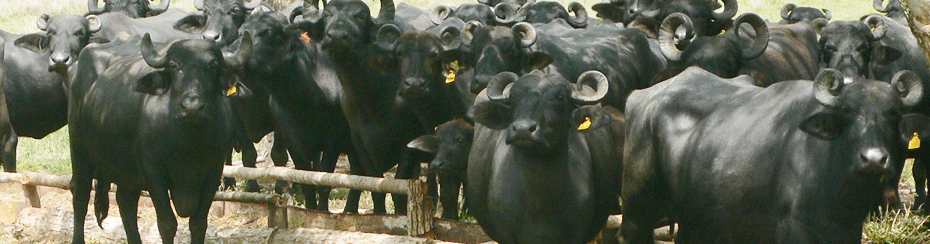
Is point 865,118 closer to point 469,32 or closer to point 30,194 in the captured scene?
point 469,32

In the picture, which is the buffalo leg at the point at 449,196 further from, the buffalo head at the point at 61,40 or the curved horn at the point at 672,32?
the buffalo head at the point at 61,40

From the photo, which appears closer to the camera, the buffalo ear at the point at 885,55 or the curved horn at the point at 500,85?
the curved horn at the point at 500,85

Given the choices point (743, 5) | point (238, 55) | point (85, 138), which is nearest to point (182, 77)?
point (238, 55)

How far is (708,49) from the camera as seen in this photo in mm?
9797

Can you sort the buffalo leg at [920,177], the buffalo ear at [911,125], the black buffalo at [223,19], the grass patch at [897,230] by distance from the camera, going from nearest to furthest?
the buffalo ear at [911,125] → the grass patch at [897,230] → the buffalo leg at [920,177] → the black buffalo at [223,19]

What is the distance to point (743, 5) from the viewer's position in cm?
3312

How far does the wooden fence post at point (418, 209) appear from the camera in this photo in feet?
30.7

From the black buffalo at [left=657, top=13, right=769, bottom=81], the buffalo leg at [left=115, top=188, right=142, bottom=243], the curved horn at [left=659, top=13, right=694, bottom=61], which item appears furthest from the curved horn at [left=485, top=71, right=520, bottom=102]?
the buffalo leg at [left=115, top=188, right=142, bottom=243]

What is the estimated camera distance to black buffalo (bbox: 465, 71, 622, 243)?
24.6 feet

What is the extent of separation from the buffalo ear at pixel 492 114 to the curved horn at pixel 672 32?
2865 millimetres

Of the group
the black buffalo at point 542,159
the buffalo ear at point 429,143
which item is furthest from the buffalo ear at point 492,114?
the buffalo ear at point 429,143

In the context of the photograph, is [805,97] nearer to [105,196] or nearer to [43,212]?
[105,196]

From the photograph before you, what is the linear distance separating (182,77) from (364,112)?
9.38 ft

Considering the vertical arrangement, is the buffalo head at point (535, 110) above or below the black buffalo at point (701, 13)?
above
